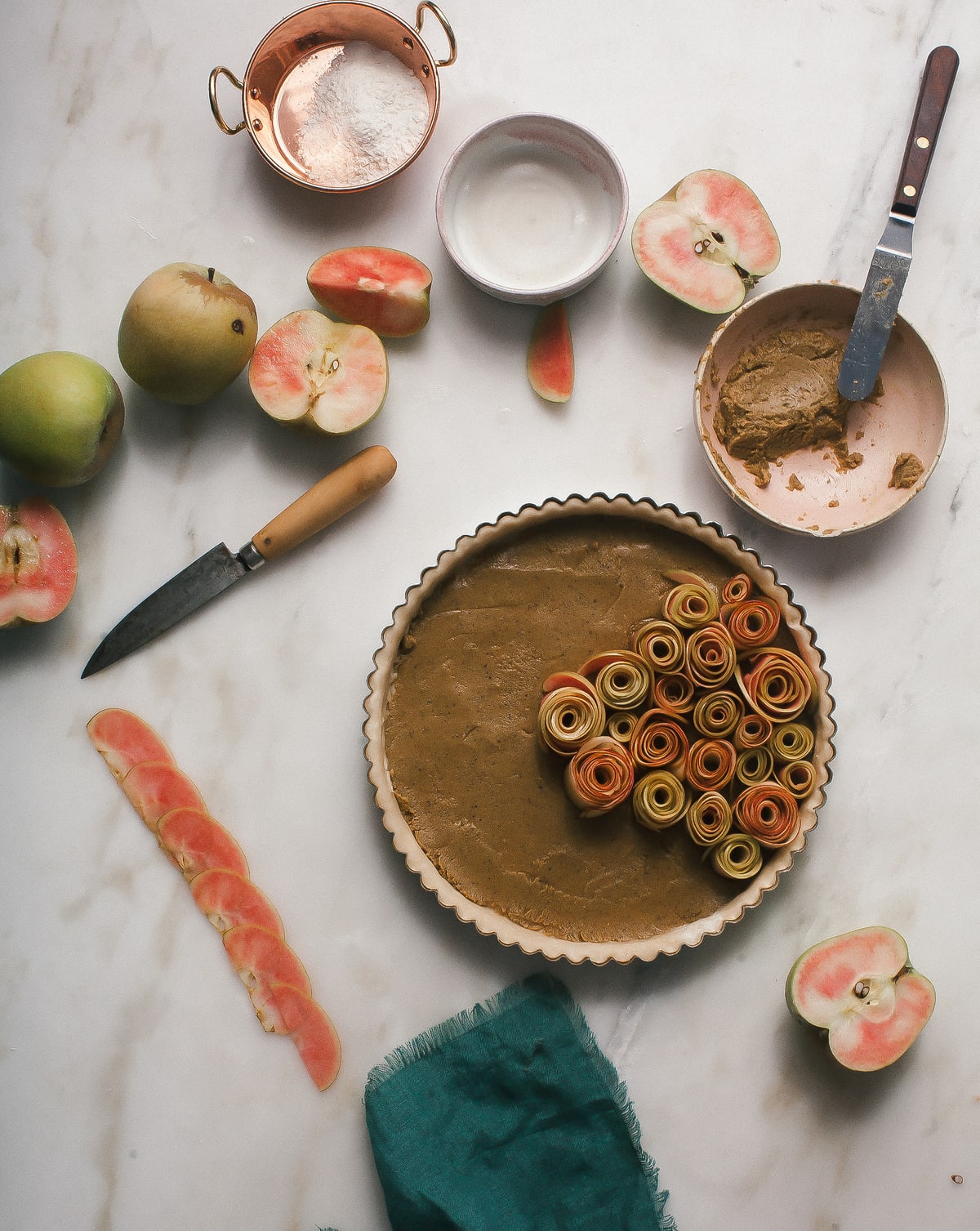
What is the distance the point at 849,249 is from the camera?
2129mm

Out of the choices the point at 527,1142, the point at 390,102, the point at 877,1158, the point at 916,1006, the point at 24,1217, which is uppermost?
the point at 390,102

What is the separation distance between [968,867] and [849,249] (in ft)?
4.53

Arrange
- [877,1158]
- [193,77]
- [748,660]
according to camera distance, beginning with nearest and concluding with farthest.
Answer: [748,660], [877,1158], [193,77]

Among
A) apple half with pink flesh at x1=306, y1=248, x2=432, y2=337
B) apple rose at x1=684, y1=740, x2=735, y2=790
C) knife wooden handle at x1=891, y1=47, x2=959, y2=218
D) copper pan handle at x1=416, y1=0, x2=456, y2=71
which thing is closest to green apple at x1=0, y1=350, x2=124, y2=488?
apple half with pink flesh at x1=306, y1=248, x2=432, y2=337

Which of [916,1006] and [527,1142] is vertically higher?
[527,1142]

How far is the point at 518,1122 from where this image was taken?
197cm

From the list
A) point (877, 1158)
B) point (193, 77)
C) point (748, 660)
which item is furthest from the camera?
point (193, 77)

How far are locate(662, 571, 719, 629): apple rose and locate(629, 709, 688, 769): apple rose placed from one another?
0.60ft

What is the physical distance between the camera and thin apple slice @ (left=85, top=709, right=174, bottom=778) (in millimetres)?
2055

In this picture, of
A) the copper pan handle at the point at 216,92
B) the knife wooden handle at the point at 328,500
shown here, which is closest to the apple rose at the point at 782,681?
the knife wooden handle at the point at 328,500

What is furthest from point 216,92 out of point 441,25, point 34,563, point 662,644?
point 662,644

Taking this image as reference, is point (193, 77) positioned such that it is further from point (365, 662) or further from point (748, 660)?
point (748, 660)

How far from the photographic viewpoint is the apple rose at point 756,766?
1869 millimetres

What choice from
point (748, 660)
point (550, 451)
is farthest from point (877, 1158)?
point (550, 451)
